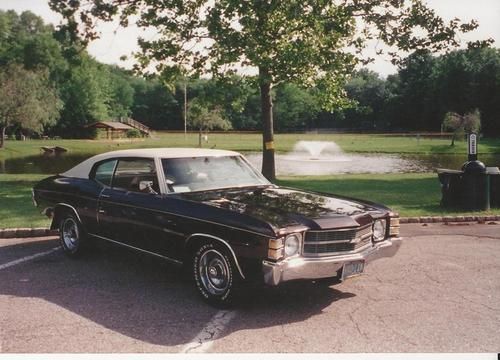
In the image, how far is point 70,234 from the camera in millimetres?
6895

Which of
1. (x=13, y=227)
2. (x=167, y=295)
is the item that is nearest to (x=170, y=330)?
(x=167, y=295)

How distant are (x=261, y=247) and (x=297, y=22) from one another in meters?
12.8

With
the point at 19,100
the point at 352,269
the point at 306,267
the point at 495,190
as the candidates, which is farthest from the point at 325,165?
the point at 19,100

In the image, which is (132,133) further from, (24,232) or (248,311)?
(248,311)

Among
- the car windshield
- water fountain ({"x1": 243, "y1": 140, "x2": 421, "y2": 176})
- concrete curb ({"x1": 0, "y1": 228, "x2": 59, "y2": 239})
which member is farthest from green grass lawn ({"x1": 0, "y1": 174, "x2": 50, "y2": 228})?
water fountain ({"x1": 243, "y1": 140, "x2": 421, "y2": 176})

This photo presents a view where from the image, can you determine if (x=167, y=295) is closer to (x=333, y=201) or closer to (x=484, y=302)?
(x=333, y=201)

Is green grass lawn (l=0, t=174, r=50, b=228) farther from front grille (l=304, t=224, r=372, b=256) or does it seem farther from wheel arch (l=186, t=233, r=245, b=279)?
front grille (l=304, t=224, r=372, b=256)

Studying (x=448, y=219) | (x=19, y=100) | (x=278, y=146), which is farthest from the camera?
(x=278, y=146)

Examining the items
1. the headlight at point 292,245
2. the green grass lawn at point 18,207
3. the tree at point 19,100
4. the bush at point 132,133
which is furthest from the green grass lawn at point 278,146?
the headlight at point 292,245

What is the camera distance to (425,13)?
15.9 meters

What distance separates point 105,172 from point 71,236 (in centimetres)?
114

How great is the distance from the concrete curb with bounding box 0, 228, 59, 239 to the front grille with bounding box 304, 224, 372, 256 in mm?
5293

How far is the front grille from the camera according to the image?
464cm

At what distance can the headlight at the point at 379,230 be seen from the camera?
5352mm
